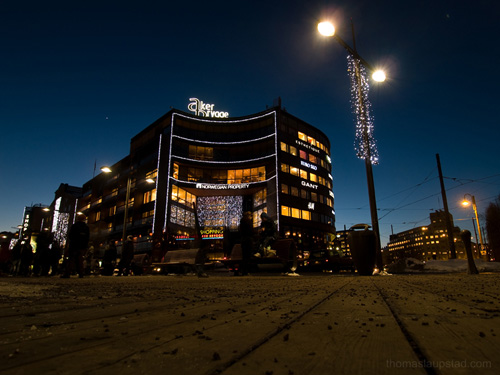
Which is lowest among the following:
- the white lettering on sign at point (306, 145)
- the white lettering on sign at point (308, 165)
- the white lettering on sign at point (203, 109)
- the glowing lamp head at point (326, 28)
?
the glowing lamp head at point (326, 28)

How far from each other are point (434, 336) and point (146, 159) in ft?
148

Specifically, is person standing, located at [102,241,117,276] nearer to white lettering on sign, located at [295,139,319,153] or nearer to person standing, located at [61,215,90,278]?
person standing, located at [61,215,90,278]

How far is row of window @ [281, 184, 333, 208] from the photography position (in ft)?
131

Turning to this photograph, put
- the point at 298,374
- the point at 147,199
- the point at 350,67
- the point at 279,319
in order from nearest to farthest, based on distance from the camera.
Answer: the point at 298,374 → the point at 279,319 → the point at 350,67 → the point at 147,199

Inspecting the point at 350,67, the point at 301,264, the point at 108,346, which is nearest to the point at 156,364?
the point at 108,346

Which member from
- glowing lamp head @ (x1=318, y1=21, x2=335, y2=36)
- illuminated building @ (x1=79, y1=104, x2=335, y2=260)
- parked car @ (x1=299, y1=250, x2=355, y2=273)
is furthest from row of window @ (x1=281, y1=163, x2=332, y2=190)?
glowing lamp head @ (x1=318, y1=21, x2=335, y2=36)

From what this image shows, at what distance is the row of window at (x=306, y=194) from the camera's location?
40.0m

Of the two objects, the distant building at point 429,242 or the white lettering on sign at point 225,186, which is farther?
the distant building at point 429,242

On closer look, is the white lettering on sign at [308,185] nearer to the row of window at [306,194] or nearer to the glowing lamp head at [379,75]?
the row of window at [306,194]

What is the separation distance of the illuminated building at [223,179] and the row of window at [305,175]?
6.2 inches

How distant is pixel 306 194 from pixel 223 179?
1214cm

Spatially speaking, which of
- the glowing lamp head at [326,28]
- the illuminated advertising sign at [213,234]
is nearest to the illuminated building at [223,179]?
the illuminated advertising sign at [213,234]

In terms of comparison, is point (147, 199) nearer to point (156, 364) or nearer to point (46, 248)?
point (46, 248)

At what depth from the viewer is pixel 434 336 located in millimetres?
1138
